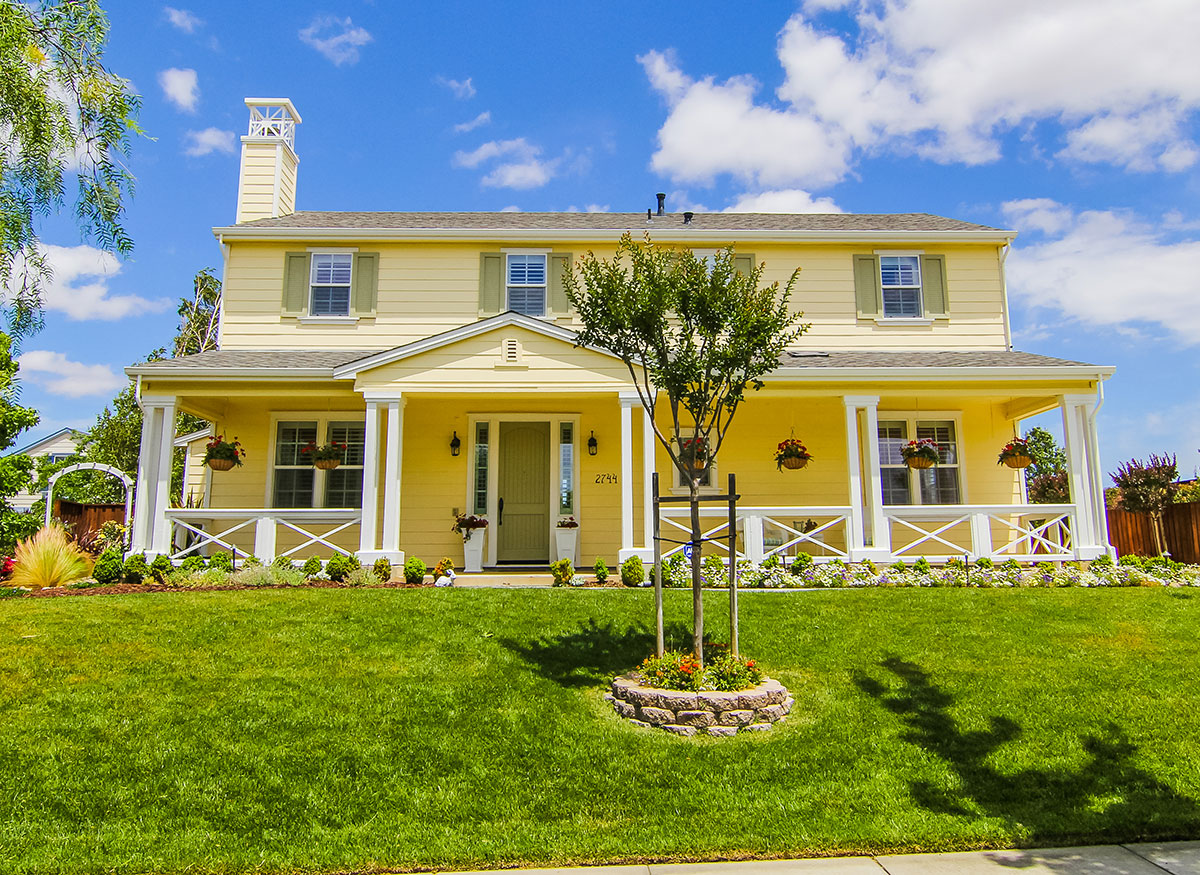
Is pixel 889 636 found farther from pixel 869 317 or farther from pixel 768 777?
pixel 869 317

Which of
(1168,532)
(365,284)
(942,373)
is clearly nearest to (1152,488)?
(1168,532)

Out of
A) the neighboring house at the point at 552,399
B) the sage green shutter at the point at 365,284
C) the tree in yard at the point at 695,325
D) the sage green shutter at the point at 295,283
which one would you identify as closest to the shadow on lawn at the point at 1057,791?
the tree in yard at the point at 695,325

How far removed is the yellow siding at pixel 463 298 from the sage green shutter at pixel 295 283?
0.14 metres

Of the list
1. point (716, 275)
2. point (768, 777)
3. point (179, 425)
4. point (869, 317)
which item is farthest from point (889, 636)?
point (179, 425)

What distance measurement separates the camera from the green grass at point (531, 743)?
14.0 ft

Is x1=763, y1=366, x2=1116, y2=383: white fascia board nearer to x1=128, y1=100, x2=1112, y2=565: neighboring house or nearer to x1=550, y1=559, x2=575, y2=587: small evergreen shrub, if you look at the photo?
x1=128, y1=100, x2=1112, y2=565: neighboring house

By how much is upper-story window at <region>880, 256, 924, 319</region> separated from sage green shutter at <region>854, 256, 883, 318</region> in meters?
0.13

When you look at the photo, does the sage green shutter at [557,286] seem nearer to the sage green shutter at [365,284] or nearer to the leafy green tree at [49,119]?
the sage green shutter at [365,284]

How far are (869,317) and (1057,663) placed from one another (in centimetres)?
849

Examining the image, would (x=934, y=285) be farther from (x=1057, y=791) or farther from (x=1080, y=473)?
(x=1057, y=791)

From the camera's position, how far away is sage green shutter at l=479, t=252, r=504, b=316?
13.9 metres

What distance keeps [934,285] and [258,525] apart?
12.4m

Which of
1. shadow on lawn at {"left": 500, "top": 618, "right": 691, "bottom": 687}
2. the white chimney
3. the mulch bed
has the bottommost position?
shadow on lawn at {"left": 500, "top": 618, "right": 691, "bottom": 687}

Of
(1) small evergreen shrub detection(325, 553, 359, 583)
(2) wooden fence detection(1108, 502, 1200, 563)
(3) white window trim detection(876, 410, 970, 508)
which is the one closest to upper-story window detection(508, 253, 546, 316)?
(1) small evergreen shrub detection(325, 553, 359, 583)
